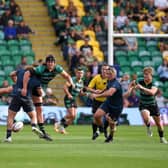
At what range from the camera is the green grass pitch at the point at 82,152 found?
15.7 meters

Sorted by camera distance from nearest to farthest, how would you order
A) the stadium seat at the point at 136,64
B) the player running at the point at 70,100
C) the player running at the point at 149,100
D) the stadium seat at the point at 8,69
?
1. the player running at the point at 149,100
2. the player running at the point at 70,100
3. the stadium seat at the point at 8,69
4. the stadium seat at the point at 136,64

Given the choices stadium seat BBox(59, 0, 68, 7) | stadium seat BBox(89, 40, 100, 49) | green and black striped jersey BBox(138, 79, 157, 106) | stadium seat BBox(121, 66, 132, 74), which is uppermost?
stadium seat BBox(59, 0, 68, 7)

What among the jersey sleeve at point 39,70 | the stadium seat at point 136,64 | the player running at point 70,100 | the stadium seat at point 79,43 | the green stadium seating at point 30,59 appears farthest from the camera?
the stadium seat at point 136,64

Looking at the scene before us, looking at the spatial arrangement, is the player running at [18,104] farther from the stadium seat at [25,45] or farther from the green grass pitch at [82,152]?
the stadium seat at [25,45]

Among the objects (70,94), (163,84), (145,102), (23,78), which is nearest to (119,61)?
(163,84)

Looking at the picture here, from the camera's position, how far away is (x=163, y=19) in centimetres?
3625

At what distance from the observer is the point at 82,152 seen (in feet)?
59.2

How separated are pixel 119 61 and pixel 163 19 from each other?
8.41ft

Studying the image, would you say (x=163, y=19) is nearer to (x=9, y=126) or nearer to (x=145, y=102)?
(x=145, y=102)

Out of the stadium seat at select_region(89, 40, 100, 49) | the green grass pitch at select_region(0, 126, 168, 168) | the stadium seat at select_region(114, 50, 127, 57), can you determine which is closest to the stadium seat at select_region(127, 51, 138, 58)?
the stadium seat at select_region(114, 50, 127, 57)

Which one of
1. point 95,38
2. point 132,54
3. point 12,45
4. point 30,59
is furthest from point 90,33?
point 12,45

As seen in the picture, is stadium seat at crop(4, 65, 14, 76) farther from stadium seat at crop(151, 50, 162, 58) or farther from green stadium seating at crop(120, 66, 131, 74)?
stadium seat at crop(151, 50, 162, 58)

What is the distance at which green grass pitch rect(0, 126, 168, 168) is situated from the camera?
15.7m

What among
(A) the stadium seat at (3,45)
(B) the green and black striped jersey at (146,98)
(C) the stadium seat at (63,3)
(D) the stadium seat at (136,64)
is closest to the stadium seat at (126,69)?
(D) the stadium seat at (136,64)
